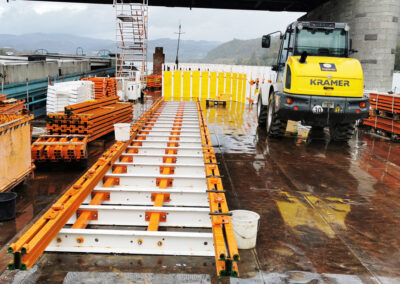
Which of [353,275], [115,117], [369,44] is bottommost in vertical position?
[353,275]

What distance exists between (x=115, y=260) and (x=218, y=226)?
116 cm

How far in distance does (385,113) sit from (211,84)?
11.0 meters

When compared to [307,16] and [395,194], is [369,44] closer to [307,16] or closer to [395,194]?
[307,16]

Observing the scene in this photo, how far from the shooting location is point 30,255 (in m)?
2.99

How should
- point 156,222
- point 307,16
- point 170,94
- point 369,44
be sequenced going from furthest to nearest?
point 307,16 < point 170,94 < point 369,44 < point 156,222

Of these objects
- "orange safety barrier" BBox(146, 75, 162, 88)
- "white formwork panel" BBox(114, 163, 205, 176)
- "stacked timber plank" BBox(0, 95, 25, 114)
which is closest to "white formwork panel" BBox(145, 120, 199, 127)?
"stacked timber plank" BBox(0, 95, 25, 114)

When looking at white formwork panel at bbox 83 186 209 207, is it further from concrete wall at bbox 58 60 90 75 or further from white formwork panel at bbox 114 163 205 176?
concrete wall at bbox 58 60 90 75

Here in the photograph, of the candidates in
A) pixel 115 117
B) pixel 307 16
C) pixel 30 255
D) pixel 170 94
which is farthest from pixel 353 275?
pixel 307 16

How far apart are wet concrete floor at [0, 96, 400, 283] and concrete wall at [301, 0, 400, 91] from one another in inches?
348

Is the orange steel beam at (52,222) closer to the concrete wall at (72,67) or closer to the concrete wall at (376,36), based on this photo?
the concrete wall at (72,67)

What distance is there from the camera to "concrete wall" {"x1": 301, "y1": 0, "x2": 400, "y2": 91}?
1694 cm

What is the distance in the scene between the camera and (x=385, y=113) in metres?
12.0

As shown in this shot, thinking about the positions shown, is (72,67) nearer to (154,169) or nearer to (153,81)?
(153,81)

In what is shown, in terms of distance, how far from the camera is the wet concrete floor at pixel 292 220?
3643 millimetres
